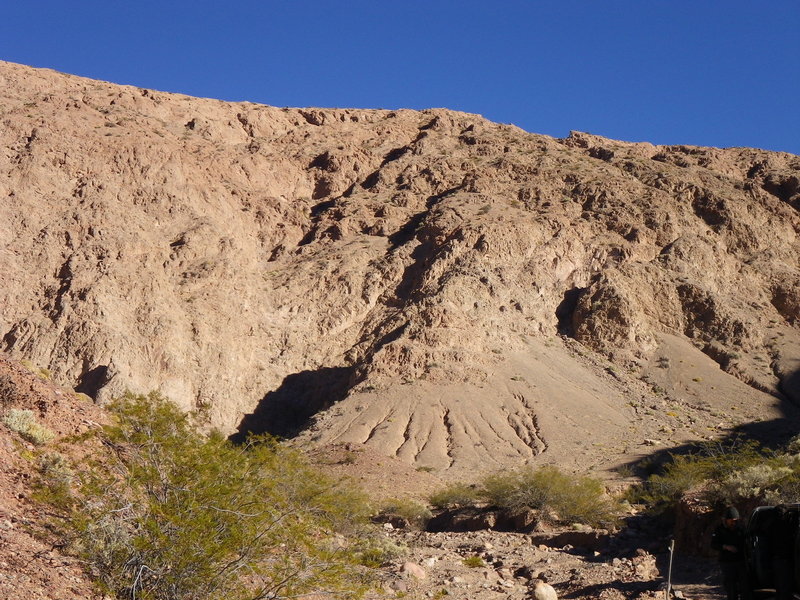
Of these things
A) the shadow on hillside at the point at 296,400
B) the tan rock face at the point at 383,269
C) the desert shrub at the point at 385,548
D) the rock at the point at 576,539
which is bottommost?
the desert shrub at the point at 385,548

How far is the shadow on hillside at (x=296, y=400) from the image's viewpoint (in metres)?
47.0

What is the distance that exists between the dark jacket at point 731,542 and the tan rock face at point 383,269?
92.6ft

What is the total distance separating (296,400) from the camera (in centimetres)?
4938

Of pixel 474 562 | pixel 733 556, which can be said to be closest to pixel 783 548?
pixel 733 556

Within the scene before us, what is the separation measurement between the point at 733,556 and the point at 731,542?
17 centimetres

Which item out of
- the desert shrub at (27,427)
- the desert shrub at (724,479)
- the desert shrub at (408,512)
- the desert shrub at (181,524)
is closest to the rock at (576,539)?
the desert shrub at (724,479)

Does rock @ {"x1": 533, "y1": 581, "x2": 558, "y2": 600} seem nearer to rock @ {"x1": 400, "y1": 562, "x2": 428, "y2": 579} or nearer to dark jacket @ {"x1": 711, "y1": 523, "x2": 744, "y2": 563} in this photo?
rock @ {"x1": 400, "y1": 562, "x2": 428, "y2": 579}

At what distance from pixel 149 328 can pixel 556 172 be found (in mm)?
40134

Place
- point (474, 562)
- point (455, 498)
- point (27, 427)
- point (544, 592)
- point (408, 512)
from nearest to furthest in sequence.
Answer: point (27, 427)
point (544, 592)
point (474, 562)
point (408, 512)
point (455, 498)

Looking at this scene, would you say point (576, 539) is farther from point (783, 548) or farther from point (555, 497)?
point (783, 548)

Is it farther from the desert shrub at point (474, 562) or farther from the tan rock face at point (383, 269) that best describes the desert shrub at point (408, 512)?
the tan rock face at point (383, 269)

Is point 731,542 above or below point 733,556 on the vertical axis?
above

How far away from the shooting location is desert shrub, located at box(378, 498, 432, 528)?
25.8m

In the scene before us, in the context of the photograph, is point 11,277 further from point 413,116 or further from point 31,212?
point 413,116
